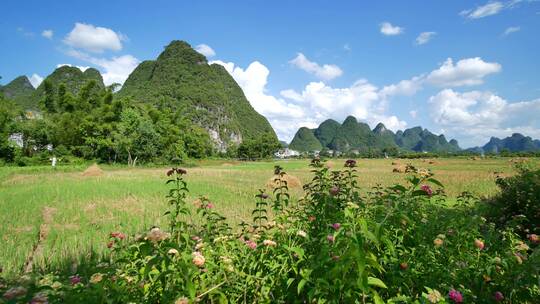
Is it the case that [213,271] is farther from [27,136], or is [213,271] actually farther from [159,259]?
[27,136]

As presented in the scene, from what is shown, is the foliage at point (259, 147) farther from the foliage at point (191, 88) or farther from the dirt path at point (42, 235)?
the dirt path at point (42, 235)


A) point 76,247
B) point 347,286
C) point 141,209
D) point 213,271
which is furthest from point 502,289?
point 141,209

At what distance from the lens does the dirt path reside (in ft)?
13.6

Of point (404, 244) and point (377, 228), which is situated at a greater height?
point (377, 228)

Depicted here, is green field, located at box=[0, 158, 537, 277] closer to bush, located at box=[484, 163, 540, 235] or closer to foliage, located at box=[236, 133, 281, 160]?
bush, located at box=[484, 163, 540, 235]

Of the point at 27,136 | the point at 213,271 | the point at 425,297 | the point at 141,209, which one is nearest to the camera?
the point at 425,297

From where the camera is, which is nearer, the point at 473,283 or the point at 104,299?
the point at 104,299

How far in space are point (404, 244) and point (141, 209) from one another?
7.57 meters

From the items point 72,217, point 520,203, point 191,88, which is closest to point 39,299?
point 72,217

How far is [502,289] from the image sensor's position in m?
2.18

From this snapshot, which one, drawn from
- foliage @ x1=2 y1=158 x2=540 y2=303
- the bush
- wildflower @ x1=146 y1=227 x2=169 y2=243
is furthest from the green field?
the bush

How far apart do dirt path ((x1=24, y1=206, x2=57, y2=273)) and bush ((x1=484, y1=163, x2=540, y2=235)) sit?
7934mm

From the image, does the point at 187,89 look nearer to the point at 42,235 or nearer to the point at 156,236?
the point at 42,235

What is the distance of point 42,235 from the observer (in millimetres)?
5766
